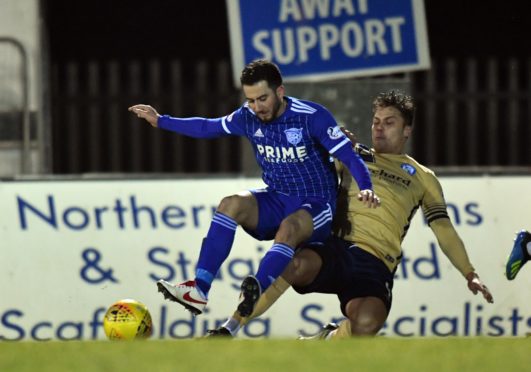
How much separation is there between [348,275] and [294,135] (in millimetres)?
885

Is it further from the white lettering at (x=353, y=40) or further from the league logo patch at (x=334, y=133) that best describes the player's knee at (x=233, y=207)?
the white lettering at (x=353, y=40)

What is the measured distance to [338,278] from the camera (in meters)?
8.60

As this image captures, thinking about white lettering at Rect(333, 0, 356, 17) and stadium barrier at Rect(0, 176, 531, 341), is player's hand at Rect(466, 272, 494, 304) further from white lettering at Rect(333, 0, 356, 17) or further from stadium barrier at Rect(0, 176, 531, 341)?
white lettering at Rect(333, 0, 356, 17)

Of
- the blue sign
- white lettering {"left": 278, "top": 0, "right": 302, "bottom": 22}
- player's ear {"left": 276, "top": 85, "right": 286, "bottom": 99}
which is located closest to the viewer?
player's ear {"left": 276, "top": 85, "right": 286, "bottom": 99}

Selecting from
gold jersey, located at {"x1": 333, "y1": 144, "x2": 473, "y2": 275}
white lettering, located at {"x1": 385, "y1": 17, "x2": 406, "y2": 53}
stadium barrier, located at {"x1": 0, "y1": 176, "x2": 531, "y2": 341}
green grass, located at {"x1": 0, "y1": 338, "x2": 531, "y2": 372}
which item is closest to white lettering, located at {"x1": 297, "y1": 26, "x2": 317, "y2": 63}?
white lettering, located at {"x1": 385, "y1": 17, "x2": 406, "y2": 53}

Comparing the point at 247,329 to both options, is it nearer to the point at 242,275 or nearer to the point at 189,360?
the point at 242,275

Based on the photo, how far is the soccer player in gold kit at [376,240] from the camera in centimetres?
851

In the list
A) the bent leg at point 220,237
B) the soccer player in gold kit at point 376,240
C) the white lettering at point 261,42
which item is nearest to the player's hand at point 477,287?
the soccer player in gold kit at point 376,240

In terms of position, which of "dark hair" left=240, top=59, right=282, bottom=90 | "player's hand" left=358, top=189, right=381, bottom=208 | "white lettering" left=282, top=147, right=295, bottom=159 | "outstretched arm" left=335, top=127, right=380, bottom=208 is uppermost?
"dark hair" left=240, top=59, right=282, bottom=90

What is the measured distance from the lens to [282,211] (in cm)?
838

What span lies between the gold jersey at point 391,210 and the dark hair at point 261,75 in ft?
3.10

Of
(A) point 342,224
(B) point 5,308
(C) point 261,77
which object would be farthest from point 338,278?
(B) point 5,308

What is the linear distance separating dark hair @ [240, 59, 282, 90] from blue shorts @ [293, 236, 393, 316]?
0.99 m

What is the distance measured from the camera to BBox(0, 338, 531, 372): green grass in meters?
6.23
